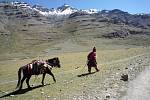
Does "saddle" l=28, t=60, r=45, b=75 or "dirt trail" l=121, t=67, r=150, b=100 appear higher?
"saddle" l=28, t=60, r=45, b=75

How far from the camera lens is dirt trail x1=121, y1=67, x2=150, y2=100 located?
58.3 feet

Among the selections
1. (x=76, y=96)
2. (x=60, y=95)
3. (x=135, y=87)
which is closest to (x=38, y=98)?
(x=60, y=95)

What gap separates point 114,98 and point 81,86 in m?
5.15

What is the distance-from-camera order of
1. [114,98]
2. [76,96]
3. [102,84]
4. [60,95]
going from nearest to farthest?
[114,98] → [76,96] → [60,95] → [102,84]

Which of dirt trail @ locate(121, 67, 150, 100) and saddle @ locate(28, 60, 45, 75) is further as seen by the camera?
saddle @ locate(28, 60, 45, 75)

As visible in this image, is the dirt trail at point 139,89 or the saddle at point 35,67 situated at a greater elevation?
the saddle at point 35,67

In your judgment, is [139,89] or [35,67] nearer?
[139,89]

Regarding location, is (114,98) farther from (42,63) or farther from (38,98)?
(42,63)

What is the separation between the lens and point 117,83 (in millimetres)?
22094

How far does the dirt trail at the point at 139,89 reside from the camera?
699 inches

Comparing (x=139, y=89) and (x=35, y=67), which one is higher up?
(x=35, y=67)

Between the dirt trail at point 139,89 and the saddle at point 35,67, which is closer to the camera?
the dirt trail at point 139,89

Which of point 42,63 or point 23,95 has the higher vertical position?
point 42,63

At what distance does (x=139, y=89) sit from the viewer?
19938mm
